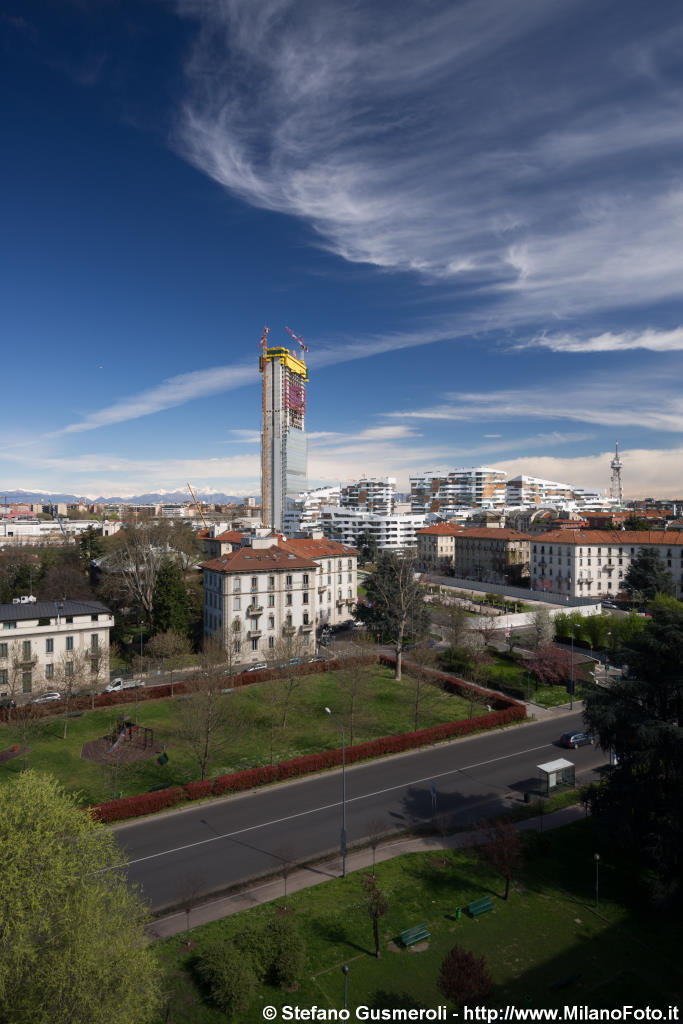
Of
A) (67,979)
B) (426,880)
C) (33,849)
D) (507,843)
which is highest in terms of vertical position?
(33,849)

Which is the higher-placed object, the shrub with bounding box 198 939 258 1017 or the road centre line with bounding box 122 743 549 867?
the shrub with bounding box 198 939 258 1017

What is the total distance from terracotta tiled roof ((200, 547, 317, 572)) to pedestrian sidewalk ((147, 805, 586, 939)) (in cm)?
3534

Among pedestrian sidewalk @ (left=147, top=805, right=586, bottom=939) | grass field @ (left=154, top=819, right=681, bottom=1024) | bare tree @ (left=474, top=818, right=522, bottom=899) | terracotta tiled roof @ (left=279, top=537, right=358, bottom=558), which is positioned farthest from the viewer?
terracotta tiled roof @ (left=279, top=537, right=358, bottom=558)

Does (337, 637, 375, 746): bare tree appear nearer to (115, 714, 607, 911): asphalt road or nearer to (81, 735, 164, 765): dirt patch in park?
(115, 714, 607, 911): asphalt road

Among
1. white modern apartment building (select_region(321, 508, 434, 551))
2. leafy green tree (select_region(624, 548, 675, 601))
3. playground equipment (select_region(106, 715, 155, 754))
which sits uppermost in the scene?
white modern apartment building (select_region(321, 508, 434, 551))

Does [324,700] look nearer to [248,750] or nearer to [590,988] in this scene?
[248,750]

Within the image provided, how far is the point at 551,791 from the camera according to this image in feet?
104

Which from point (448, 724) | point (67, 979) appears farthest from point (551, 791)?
point (67, 979)

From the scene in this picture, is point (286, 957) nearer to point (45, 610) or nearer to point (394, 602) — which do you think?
point (45, 610)

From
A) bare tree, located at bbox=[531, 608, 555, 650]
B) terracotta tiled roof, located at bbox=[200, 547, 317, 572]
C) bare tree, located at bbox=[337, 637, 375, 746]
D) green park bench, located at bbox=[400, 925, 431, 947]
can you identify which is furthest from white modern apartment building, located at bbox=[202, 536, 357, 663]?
green park bench, located at bbox=[400, 925, 431, 947]

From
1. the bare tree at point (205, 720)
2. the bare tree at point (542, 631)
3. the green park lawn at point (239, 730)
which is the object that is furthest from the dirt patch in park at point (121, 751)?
the bare tree at point (542, 631)

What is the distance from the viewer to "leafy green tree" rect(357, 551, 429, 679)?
58562 mm

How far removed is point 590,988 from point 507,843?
16.4 feet

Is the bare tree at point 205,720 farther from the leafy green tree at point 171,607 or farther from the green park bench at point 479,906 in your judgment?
the leafy green tree at point 171,607
